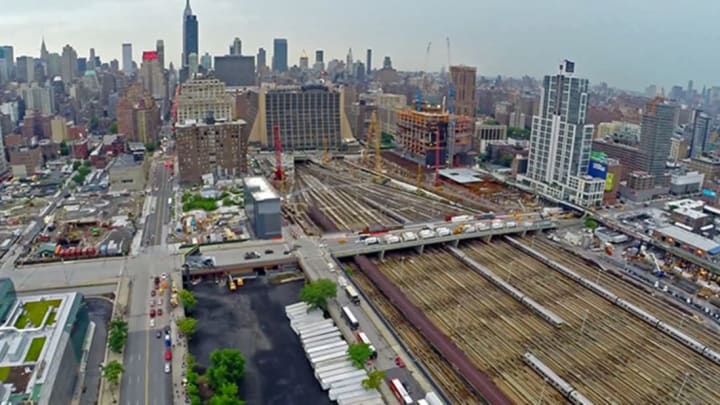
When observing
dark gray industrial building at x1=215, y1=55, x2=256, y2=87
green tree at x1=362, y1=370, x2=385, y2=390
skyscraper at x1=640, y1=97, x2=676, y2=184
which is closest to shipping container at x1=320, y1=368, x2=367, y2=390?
green tree at x1=362, y1=370, x2=385, y2=390

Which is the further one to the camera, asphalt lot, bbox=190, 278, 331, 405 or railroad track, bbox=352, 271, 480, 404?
railroad track, bbox=352, 271, 480, 404

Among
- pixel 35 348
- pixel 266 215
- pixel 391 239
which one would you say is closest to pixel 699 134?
pixel 391 239

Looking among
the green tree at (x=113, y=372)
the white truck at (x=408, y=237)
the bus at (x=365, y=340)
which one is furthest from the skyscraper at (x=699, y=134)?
the green tree at (x=113, y=372)

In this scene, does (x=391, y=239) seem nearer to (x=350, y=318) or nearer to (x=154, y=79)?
(x=350, y=318)

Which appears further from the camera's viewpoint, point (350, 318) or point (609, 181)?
point (609, 181)

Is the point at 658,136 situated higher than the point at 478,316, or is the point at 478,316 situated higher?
the point at 658,136

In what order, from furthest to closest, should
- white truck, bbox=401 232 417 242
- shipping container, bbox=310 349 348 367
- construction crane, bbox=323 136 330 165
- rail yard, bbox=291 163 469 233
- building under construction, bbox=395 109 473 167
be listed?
construction crane, bbox=323 136 330 165 → building under construction, bbox=395 109 473 167 → rail yard, bbox=291 163 469 233 → white truck, bbox=401 232 417 242 → shipping container, bbox=310 349 348 367

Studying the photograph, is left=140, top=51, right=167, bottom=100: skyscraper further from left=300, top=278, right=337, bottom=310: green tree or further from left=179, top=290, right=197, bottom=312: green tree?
left=300, top=278, right=337, bottom=310: green tree

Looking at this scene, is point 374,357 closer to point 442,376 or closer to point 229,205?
point 442,376
